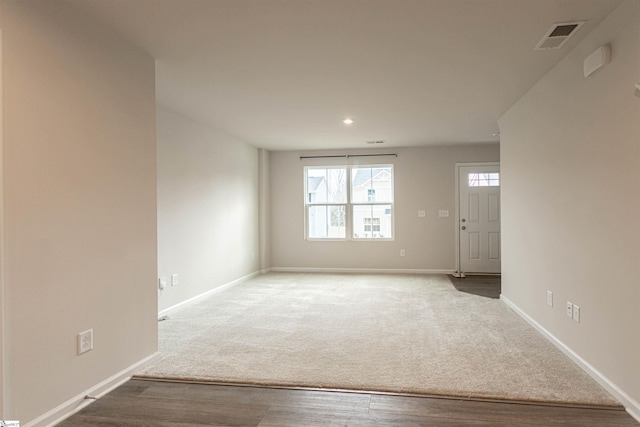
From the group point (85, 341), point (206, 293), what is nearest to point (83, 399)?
point (85, 341)

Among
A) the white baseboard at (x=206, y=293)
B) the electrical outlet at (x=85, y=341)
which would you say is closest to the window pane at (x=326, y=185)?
the white baseboard at (x=206, y=293)

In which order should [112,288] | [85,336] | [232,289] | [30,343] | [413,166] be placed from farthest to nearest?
[413,166], [232,289], [112,288], [85,336], [30,343]

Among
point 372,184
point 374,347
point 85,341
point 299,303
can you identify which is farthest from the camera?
point 372,184

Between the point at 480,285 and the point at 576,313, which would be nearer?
the point at 576,313

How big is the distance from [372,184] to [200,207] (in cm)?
347

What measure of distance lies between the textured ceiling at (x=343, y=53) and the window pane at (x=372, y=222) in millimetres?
2709

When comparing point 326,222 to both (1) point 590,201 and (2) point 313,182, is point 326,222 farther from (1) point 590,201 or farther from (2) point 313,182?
(1) point 590,201

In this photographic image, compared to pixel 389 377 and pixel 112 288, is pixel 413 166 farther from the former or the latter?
pixel 112 288

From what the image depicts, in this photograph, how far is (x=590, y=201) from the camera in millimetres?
2648

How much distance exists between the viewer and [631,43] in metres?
2.19

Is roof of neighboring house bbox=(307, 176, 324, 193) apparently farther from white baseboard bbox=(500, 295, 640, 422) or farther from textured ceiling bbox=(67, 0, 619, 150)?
white baseboard bbox=(500, 295, 640, 422)

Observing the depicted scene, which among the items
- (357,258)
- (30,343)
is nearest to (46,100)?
(30,343)

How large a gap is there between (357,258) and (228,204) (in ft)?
8.85

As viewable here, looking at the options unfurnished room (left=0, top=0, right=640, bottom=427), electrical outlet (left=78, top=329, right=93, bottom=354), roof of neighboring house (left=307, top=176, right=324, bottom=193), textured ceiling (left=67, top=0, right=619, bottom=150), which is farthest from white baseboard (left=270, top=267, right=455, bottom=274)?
electrical outlet (left=78, top=329, right=93, bottom=354)
